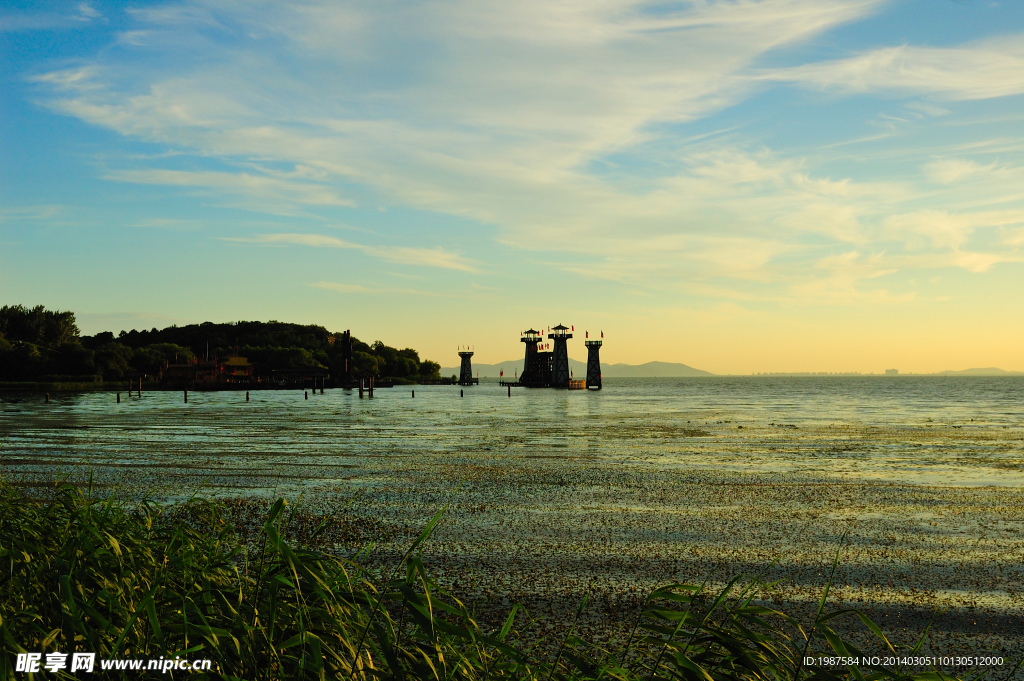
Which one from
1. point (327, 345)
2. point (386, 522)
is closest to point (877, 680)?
point (386, 522)

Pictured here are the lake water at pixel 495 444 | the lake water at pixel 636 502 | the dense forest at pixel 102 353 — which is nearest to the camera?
the lake water at pixel 636 502

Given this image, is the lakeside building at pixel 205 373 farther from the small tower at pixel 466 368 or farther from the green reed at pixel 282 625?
the green reed at pixel 282 625

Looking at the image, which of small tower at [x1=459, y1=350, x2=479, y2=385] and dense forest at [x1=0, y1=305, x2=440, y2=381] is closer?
dense forest at [x1=0, y1=305, x2=440, y2=381]

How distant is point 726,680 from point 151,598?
3.42 m

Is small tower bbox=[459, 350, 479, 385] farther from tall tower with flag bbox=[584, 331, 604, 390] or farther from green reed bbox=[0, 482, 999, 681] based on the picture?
green reed bbox=[0, 482, 999, 681]

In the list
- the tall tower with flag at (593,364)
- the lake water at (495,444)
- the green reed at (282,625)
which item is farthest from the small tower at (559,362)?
the green reed at (282,625)

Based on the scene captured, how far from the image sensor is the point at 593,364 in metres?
132

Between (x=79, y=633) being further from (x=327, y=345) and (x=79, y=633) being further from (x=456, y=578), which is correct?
(x=327, y=345)

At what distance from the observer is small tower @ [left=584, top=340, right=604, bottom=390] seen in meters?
131

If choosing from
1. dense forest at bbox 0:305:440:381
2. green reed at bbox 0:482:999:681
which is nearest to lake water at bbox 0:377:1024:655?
green reed at bbox 0:482:999:681

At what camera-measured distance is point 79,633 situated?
13.7ft

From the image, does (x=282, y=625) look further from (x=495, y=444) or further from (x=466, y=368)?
(x=466, y=368)

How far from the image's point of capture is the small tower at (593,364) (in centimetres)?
13112

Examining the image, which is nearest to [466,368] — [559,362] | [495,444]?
[559,362]
